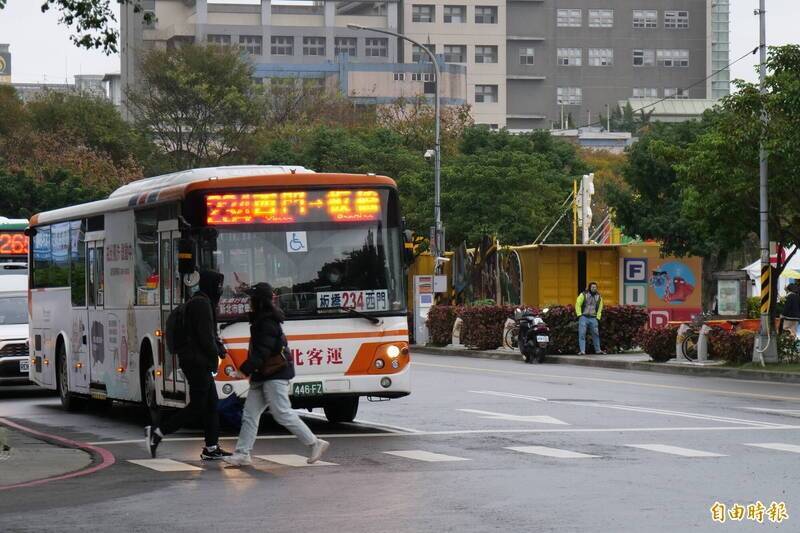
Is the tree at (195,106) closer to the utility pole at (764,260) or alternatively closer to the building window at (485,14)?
the utility pole at (764,260)

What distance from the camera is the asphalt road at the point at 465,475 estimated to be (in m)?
11.1

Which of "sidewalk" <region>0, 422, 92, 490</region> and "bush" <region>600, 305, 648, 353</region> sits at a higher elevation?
"bush" <region>600, 305, 648, 353</region>

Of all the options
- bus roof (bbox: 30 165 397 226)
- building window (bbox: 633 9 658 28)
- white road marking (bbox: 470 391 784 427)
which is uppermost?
building window (bbox: 633 9 658 28)

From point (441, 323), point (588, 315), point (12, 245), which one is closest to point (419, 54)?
point (441, 323)

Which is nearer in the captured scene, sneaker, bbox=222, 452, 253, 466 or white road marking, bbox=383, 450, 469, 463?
sneaker, bbox=222, 452, 253, 466

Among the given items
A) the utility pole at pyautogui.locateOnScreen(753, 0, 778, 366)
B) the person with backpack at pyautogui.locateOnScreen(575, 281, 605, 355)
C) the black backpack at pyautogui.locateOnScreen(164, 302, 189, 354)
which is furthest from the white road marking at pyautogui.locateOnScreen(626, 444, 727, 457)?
the person with backpack at pyautogui.locateOnScreen(575, 281, 605, 355)

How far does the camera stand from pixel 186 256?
57.4ft

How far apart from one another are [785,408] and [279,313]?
9715 millimetres

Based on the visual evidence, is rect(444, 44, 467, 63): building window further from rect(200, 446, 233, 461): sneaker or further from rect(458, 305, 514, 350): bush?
rect(200, 446, 233, 461): sneaker

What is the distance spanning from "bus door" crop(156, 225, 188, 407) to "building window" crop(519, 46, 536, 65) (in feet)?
430

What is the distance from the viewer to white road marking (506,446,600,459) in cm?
1530

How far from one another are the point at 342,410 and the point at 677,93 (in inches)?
5463

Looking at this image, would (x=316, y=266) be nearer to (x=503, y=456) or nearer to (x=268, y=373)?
(x=268, y=373)

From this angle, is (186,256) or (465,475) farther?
(186,256)
